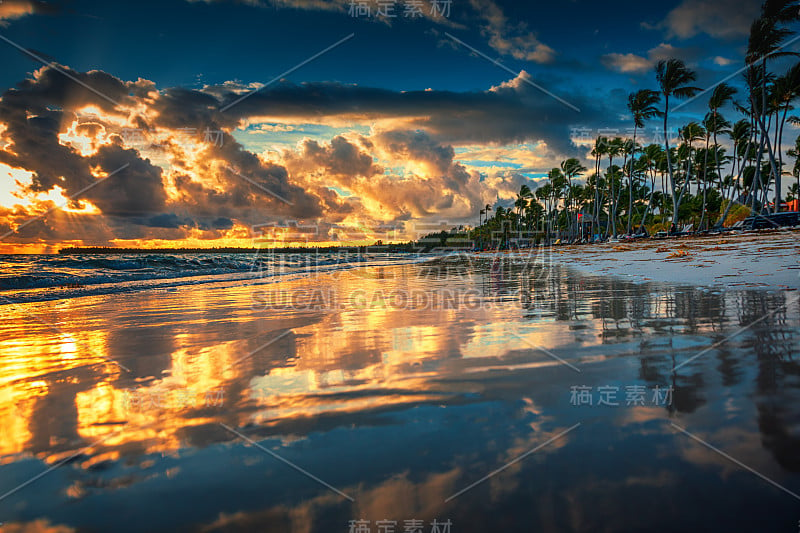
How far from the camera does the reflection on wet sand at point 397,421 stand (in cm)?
197

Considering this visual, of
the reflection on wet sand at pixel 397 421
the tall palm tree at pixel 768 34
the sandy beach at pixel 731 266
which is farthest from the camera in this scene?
the tall palm tree at pixel 768 34

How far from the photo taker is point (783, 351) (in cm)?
411

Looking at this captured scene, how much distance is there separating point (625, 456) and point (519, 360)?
210 cm

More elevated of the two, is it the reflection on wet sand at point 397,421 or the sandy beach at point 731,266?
the sandy beach at point 731,266

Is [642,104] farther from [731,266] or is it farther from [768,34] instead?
[731,266]

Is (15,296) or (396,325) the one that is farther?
(15,296)

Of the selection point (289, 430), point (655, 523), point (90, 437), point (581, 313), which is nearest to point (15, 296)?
point (90, 437)

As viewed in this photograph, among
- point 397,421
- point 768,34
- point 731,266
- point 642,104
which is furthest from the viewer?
point 642,104

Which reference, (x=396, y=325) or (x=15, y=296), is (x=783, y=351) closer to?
(x=396, y=325)

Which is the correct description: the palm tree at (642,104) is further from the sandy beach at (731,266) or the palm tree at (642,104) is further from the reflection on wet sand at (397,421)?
the reflection on wet sand at (397,421)

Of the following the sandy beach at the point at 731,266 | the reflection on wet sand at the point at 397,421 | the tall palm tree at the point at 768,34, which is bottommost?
the reflection on wet sand at the point at 397,421

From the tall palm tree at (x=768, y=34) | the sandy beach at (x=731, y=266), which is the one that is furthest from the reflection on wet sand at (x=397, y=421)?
the tall palm tree at (x=768, y=34)

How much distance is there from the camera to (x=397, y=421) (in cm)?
291

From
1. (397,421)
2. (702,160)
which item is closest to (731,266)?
(397,421)
